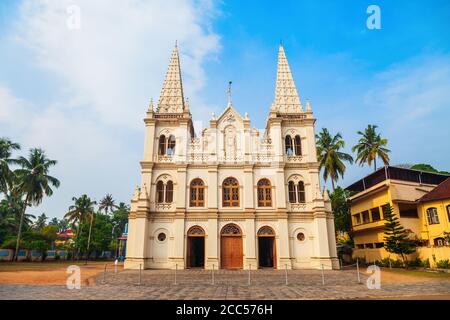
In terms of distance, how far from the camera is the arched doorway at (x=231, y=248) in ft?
78.6

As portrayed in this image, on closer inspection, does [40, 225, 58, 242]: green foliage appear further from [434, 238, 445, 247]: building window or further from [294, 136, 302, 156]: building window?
[434, 238, 445, 247]: building window

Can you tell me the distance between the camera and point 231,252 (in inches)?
954

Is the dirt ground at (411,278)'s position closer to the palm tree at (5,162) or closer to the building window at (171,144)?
the building window at (171,144)

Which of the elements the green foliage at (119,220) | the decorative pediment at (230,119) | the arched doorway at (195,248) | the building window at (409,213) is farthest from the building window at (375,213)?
the green foliage at (119,220)

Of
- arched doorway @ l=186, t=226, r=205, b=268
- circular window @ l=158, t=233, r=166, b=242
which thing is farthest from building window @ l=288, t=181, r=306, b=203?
circular window @ l=158, t=233, r=166, b=242

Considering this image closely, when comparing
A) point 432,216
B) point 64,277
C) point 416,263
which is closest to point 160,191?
point 64,277

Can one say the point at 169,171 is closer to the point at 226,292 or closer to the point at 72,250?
the point at 226,292

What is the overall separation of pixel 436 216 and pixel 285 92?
18169 millimetres

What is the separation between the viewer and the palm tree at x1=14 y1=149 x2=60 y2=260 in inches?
1532

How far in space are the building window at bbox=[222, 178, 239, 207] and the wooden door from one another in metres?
2.96

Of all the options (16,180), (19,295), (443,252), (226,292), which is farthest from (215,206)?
(16,180)

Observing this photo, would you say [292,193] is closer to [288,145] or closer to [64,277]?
[288,145]

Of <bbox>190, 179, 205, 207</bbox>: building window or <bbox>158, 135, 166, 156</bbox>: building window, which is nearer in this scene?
<bbox>190, 179, 205, 207</bbox>: building window
